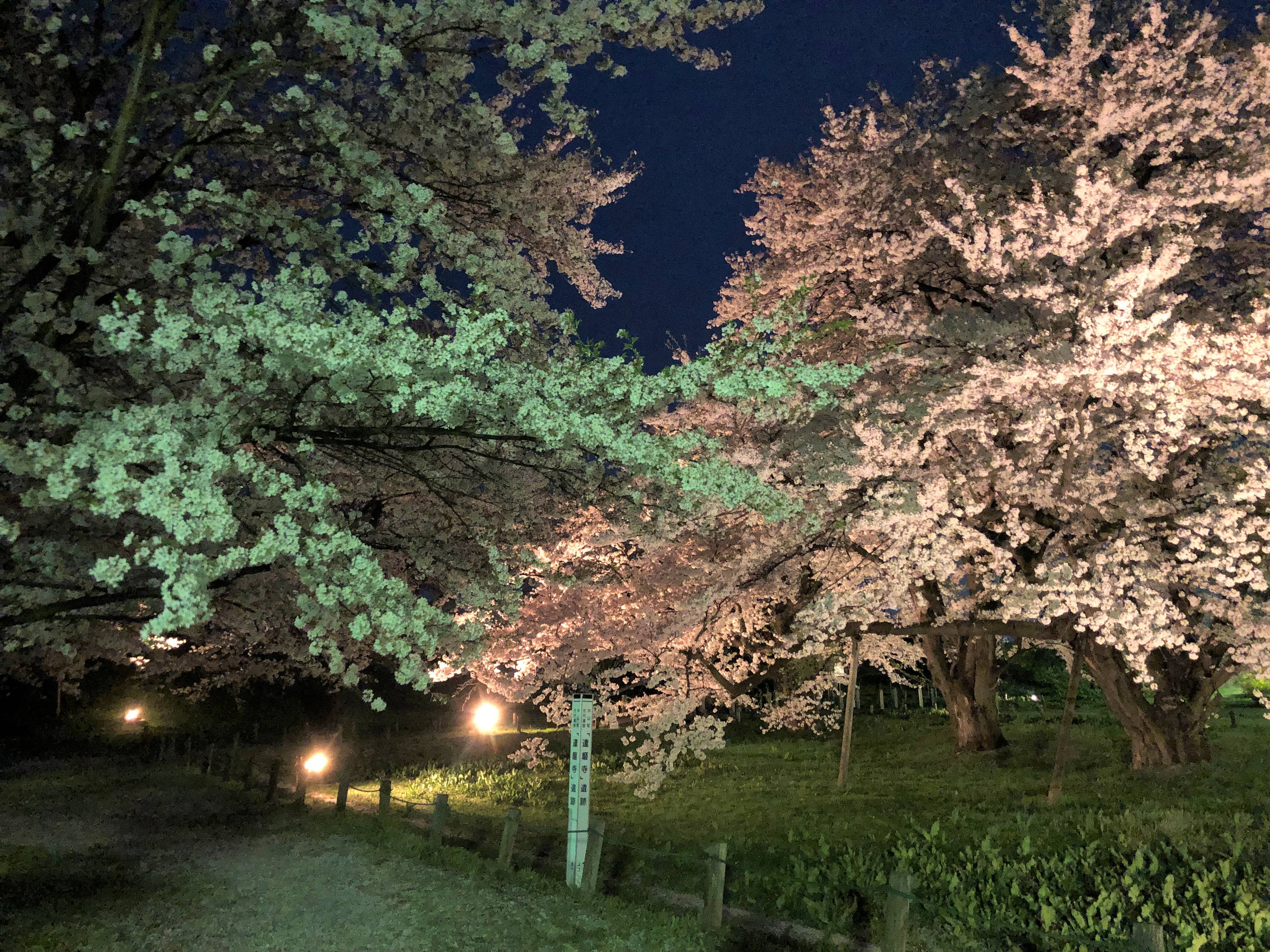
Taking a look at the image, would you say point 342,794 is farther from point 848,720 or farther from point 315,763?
point 848,720

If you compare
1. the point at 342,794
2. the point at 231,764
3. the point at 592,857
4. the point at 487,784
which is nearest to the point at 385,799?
the point at 342,794

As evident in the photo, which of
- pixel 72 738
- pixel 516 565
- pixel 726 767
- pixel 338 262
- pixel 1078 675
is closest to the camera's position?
pixel 338 262

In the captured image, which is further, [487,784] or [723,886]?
[487,784]

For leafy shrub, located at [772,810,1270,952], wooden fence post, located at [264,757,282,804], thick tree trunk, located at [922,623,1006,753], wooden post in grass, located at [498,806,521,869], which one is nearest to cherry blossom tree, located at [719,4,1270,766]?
leafy shrub, located at [772,810,1270,952]

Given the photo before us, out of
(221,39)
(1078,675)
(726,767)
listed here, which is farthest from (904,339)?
(726,767)

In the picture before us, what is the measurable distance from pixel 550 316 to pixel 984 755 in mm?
15752

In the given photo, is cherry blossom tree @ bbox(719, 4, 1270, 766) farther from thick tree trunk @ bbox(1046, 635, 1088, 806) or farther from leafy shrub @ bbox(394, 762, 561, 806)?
leafy shrub @ bbox(394, 762, 561, 806)

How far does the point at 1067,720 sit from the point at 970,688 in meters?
6.26

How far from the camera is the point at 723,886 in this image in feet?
24.9

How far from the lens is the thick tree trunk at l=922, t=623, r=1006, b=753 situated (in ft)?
58.3

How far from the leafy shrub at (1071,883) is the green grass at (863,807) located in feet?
0.21

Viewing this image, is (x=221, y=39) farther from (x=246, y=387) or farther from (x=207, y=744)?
(x=207, y=744)

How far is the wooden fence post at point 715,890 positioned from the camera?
7520mm

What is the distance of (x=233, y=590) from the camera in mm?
6953
